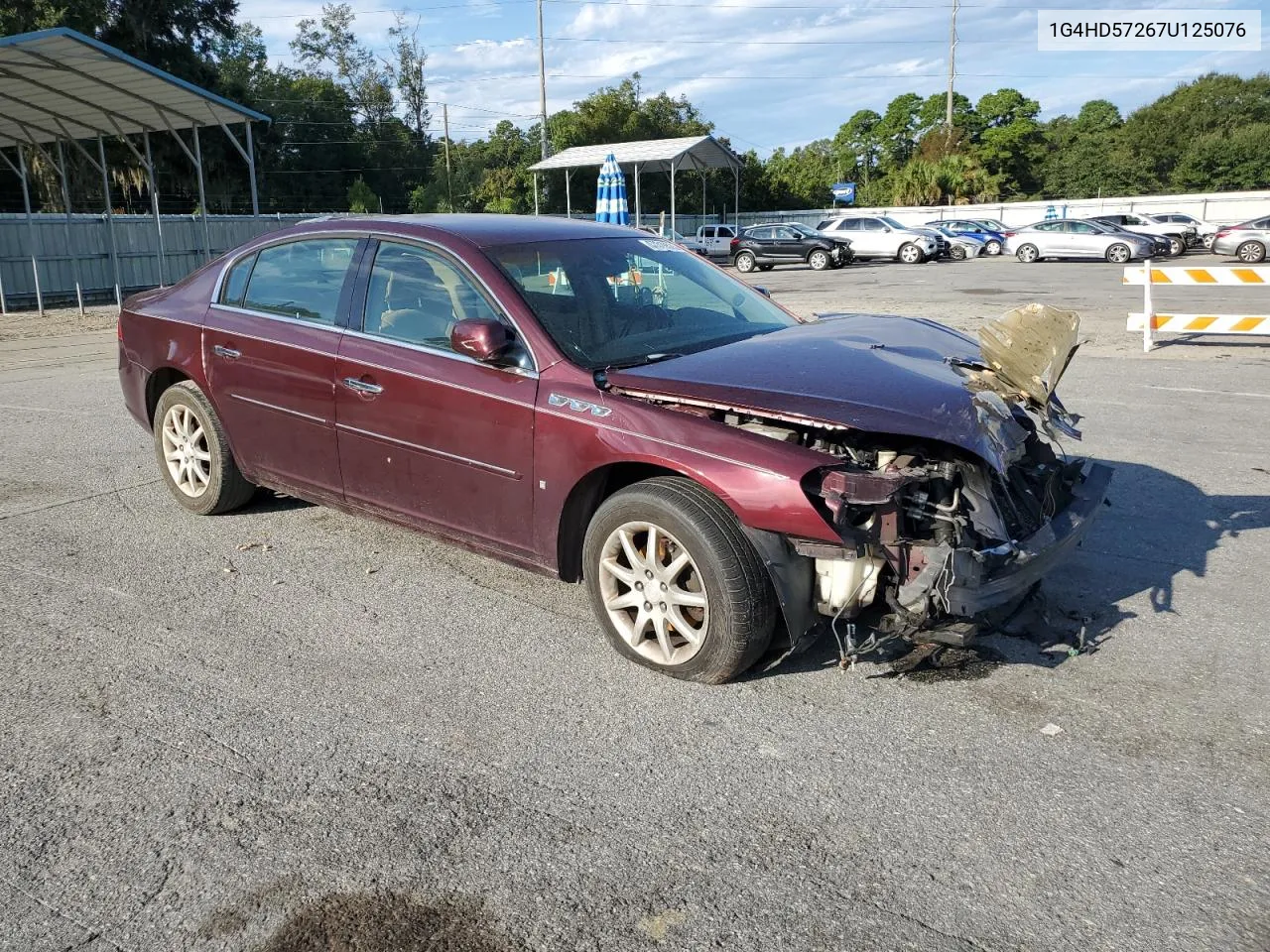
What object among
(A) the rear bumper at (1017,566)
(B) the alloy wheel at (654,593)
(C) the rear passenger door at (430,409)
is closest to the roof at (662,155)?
(C) the rear passenger door at (430,409)

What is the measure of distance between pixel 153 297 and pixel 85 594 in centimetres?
207

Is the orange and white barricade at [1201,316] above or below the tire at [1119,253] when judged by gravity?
below

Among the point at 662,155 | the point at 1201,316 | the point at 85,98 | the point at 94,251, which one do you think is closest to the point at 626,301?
the point at 1201,316

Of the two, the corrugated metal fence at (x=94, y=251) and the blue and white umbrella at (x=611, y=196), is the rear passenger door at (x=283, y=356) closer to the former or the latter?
the blue and white umbrella at (x=611, y=196)

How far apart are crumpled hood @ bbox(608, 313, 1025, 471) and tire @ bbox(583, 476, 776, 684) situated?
1.28 ft

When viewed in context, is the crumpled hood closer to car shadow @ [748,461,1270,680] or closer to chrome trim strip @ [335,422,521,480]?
chrome trim strip @ [335,422,521,480]

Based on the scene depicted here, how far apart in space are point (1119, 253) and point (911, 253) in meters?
6.70

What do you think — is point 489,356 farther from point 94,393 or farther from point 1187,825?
point 94,393

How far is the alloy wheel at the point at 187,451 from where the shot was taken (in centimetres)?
557

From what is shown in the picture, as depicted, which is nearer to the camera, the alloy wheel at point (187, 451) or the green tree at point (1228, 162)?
the alloy wheel at point (187, 451)

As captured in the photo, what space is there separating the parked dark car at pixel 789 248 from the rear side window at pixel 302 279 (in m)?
30.2

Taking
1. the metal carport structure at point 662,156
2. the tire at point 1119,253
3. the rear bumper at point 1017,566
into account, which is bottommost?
the rear bumper at point 1017,566

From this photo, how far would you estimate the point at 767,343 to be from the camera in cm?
426

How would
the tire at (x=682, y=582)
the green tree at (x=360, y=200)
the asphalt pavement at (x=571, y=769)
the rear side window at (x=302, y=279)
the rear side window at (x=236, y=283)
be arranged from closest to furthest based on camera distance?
1. the asphalt pavement at (x=571, y=769)
2. the tire at (x=682, y=582)
3. the rear side window at (x=302, y=279)
4. the rear side window at (x=236, y=283)
5. the green tree at (x=360, y=200)
